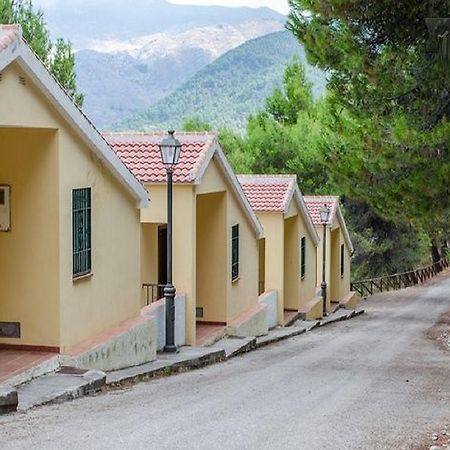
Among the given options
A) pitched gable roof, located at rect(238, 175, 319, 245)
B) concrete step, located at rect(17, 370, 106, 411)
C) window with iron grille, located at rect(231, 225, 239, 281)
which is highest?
pitched gable roof, located at rect(238, 175, 319, 245)

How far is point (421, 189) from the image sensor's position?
15.4m

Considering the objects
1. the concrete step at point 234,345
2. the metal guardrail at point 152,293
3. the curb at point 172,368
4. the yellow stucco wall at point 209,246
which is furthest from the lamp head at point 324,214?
the curb at point 172,368

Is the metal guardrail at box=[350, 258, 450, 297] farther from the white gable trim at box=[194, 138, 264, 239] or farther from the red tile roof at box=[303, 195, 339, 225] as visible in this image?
the white gable trim at box=[194, 138, 264, 239]

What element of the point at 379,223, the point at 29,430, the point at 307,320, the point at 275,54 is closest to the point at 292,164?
the point at 379,223

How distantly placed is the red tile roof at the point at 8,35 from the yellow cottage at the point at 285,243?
14.3 meters

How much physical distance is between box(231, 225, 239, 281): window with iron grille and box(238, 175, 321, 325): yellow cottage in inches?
147

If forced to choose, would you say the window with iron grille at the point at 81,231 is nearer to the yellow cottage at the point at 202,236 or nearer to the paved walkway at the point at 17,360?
the paved walkway at the point at 17,360

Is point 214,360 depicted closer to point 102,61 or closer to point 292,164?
point 292,164

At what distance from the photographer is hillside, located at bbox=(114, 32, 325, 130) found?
11269 cm

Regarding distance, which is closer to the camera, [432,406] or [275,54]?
[432,406]

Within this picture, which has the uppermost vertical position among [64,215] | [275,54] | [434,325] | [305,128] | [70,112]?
[275,54]

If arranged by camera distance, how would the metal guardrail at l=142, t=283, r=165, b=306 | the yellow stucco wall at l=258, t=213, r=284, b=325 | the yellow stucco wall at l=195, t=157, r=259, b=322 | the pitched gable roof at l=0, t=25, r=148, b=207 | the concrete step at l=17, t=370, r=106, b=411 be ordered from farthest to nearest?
the yellow stucco wall at l=258, t=213, r=284, b=325
the metal guardrail at l=142, t=283, r=165, b=306
the yellow stucco wall at l=195, t=157, r=259, b=322
the pitched gable roof at l=0, t=25, r=148, b=207
the concrete step at l=17, t=370, r=106, b=411

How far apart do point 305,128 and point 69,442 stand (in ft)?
125

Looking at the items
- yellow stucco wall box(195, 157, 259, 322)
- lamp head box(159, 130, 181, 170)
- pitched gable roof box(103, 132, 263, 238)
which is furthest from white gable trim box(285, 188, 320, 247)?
lamp head box(159, 130, 181, 170)
